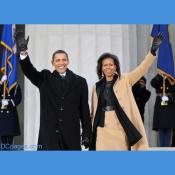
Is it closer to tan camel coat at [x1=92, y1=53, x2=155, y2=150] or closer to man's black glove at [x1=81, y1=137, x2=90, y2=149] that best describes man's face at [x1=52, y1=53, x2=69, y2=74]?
tan camel coat at [x1=92, y1=53, x2=155, y2=150]

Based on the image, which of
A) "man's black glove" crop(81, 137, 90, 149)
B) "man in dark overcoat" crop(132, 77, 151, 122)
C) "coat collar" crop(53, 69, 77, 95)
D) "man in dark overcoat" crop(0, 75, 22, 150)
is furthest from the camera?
"man in dark overcoat" crop(132, 77, 151, 122)

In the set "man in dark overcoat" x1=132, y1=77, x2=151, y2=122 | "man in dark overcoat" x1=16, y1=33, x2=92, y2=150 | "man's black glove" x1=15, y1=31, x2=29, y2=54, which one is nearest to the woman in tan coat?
"man in dark overcoat" x1=16, y1=33, x2=92, y2=150

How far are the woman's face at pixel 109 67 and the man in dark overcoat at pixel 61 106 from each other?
29cm

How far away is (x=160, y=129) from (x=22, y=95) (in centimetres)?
219

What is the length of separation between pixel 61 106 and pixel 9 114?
1726mm

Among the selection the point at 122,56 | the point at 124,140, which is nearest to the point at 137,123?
the point at 124,140

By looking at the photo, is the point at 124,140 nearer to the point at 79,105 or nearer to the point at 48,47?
the point at 79,105

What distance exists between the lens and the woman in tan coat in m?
5.37

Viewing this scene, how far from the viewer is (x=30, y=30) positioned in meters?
6.99

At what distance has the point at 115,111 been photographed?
5387 mm

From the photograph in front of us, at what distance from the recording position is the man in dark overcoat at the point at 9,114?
6.73 meters

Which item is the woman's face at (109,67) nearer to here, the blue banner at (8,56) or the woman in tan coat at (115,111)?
the woman in tan coat at (115,111)

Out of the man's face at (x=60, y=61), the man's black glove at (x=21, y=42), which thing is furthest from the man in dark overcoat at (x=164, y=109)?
the man's black glove at (x=21, y=42)

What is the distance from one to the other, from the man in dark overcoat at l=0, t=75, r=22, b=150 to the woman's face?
189cm
